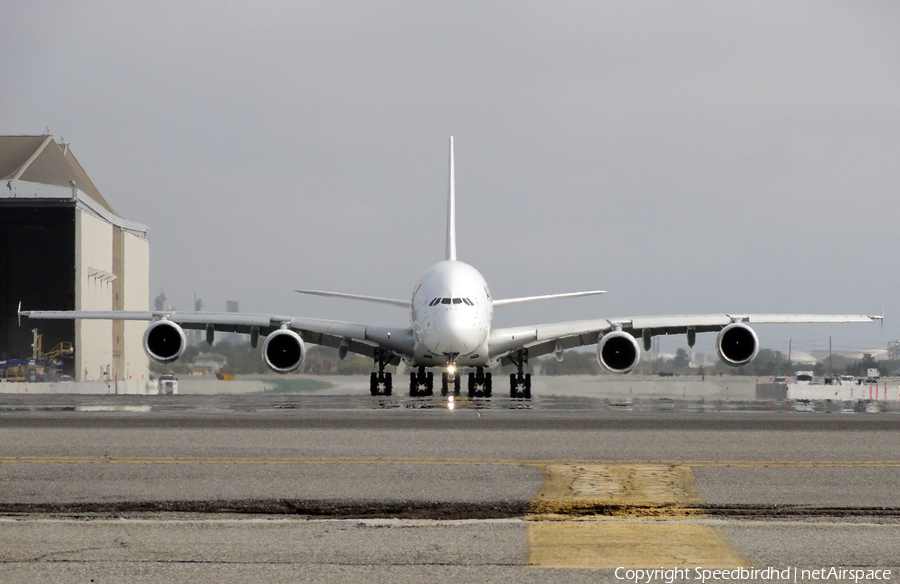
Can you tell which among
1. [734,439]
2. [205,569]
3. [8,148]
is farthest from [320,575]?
[8,148]

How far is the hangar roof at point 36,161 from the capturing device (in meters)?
80.6

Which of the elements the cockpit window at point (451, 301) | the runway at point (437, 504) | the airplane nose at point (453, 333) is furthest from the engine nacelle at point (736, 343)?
the runway at point (437, 504)

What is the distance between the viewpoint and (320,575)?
18.6ft

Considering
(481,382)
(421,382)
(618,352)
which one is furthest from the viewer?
(481,382)

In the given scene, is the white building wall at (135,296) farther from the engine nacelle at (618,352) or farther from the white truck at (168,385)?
the engine nacelle at (618,352)

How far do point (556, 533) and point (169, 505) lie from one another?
336cm

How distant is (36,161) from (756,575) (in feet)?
285

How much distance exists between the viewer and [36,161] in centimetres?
8300

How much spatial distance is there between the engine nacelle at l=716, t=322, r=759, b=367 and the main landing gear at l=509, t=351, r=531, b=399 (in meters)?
6.45

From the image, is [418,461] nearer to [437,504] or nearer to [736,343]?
[437,504]

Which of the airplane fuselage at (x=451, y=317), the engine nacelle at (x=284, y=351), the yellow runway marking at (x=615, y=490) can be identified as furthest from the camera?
the engine nacelle at (x=284, y=351)

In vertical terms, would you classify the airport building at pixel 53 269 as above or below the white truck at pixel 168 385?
above

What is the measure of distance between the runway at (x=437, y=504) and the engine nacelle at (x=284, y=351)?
16.4m

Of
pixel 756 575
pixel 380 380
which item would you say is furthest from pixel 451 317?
pixel 756 575
